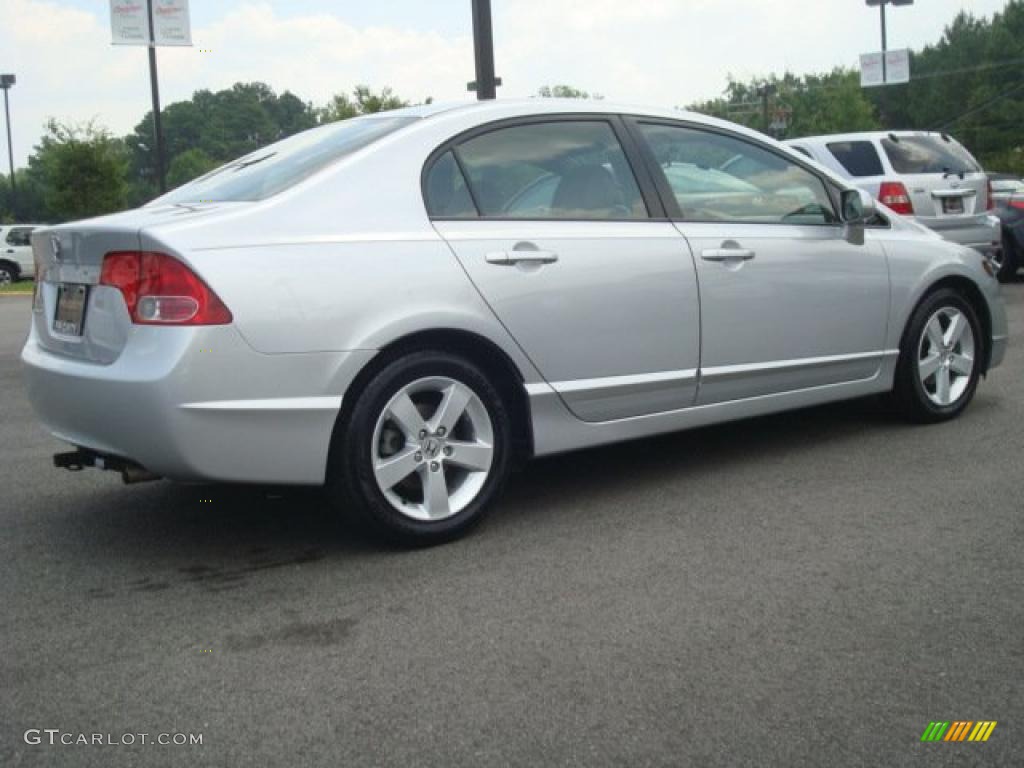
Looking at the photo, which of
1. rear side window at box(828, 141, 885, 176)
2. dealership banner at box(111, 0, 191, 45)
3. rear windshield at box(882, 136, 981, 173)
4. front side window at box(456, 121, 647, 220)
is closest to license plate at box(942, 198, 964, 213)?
rear windshield at box(882, 136, 981, 173)

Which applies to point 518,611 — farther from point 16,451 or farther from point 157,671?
point 16,451

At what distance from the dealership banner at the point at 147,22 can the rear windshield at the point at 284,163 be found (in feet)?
78.1

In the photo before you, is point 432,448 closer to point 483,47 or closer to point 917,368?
point 917,368

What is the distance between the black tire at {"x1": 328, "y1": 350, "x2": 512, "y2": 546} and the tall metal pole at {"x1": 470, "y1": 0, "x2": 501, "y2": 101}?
8251 mm

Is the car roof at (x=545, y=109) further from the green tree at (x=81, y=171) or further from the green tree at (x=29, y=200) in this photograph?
the green tree at (x=29, y=200)

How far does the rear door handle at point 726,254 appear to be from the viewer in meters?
4.88

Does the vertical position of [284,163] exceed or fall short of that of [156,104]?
it falls short

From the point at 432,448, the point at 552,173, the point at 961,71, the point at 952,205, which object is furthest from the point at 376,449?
the point at 961,71

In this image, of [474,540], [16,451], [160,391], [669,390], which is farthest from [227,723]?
[16,451]

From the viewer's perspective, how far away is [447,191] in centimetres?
432

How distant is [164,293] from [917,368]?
3.82 meters

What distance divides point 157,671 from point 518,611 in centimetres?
103

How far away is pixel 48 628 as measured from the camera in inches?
135

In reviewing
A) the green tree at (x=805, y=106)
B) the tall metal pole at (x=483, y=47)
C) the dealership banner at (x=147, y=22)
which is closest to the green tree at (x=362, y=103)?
the dealership banner at (x=147, y=22)
